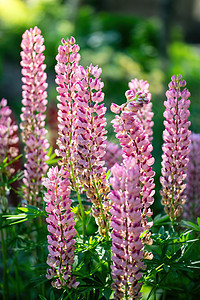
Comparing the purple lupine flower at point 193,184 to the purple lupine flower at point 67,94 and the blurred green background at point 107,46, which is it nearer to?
the purple lupine flower at point 67,94

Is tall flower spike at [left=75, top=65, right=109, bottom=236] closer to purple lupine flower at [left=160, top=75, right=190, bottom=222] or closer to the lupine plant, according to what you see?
the lupine plant

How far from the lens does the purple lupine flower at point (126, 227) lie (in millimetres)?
1175

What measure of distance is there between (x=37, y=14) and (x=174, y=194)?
46.2ft

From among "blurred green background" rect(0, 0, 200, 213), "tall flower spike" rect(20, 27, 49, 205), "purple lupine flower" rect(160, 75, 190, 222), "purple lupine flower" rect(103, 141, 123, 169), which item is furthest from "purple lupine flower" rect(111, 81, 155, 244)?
"blurred green background" rect(0, 0, 200, 213)

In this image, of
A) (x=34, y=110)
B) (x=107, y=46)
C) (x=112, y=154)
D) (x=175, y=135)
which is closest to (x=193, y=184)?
(x=112, y=154)

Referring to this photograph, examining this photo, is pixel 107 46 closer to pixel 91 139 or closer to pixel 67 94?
pixel 67 94

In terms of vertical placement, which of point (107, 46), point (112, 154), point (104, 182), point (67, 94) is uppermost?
point (107, 46)

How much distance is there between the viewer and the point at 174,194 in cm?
157

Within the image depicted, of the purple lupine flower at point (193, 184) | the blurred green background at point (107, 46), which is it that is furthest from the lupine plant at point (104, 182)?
the blurred green background at point (107, 46)

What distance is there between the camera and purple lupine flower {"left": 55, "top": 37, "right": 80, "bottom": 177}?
4.64 feet

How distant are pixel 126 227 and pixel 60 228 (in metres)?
0.22

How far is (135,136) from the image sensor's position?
130 centimetres

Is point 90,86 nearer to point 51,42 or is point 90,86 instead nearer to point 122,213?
point 122,213

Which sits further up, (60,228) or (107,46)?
(107,46)
